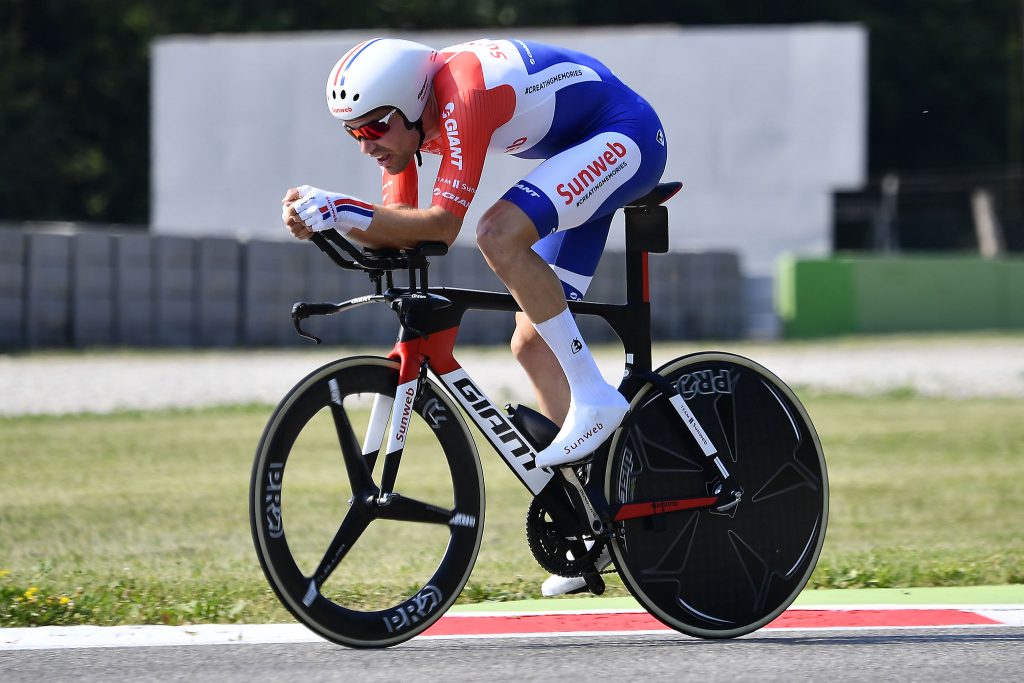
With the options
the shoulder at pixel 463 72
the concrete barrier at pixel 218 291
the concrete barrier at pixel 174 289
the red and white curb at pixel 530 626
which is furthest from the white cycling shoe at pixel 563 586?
the concrete barrier at pixel 218 291

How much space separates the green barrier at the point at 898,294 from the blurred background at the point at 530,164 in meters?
0.04

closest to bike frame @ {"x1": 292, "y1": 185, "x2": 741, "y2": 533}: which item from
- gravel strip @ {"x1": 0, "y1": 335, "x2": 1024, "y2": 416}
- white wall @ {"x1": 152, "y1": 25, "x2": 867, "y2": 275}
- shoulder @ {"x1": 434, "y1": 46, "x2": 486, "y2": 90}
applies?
shoulder @ {"x1": 434, "y1": 46, "x2": 486, "y2": 90}

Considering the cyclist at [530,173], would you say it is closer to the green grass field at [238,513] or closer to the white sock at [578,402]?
the white sock at [578,402]

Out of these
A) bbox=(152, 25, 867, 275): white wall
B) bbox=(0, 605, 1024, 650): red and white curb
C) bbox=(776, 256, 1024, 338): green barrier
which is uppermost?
bbox=(152, 25, 867, 275): white wall

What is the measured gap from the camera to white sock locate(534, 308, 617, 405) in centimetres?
444

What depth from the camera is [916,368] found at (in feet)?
54.2

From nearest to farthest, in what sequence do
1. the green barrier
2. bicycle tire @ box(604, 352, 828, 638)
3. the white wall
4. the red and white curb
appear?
the red and white curb → bicycle tire @ box(604, 352, 828, 638) → the green barrier → the white wall

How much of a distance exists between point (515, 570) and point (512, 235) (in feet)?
7.00

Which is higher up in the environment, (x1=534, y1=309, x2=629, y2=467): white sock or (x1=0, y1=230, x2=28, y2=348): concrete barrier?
Result: (x1=0, y1=230, x2=28, y2=348): concrete barrier

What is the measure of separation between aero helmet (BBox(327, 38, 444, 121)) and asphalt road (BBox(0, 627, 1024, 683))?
60.9 inches

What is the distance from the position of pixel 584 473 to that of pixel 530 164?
62.9ft

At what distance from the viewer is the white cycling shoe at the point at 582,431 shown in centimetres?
446

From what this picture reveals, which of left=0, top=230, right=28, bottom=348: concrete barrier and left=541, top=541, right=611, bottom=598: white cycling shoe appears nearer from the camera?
left=541, top=541, right=611, bottom=598: white cycling shoe

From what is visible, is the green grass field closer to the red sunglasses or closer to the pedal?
the pedal
